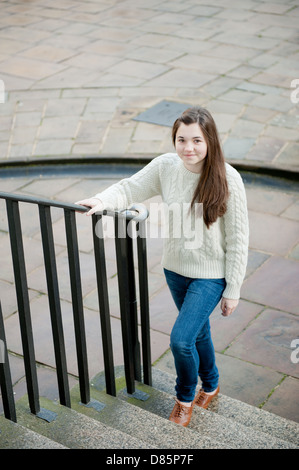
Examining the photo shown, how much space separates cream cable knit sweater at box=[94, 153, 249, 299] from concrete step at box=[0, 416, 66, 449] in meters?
0.89

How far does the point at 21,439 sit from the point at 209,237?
1068mm

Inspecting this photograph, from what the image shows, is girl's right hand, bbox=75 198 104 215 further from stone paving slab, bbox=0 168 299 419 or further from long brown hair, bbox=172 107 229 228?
stone paving slab, bbox=0 168 299 419

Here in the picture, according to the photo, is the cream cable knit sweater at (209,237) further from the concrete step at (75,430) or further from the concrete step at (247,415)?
the concrete step at (75,430)

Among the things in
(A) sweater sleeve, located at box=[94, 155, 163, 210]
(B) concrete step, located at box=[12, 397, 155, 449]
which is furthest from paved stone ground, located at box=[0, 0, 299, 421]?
(A) sweater sleeve, located at box=[94, 155, 163, 210]

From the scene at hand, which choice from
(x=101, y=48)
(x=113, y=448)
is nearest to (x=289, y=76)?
(x=101, y=48)

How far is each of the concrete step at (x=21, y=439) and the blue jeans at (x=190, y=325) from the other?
67 centimetres

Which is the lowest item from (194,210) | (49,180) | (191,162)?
(49,180)

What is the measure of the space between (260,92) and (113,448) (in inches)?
212

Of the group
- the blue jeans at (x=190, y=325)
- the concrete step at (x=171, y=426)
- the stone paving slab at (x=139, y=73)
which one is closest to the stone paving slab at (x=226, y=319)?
the concrete step at (x=171, y=426)

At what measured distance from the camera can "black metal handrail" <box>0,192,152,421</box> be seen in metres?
2.39

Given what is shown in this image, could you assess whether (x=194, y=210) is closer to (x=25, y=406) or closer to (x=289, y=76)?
(x=25, y=406)

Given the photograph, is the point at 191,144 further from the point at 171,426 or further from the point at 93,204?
the point at 171,426

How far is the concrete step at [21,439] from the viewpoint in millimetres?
2166

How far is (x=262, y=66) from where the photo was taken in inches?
299
